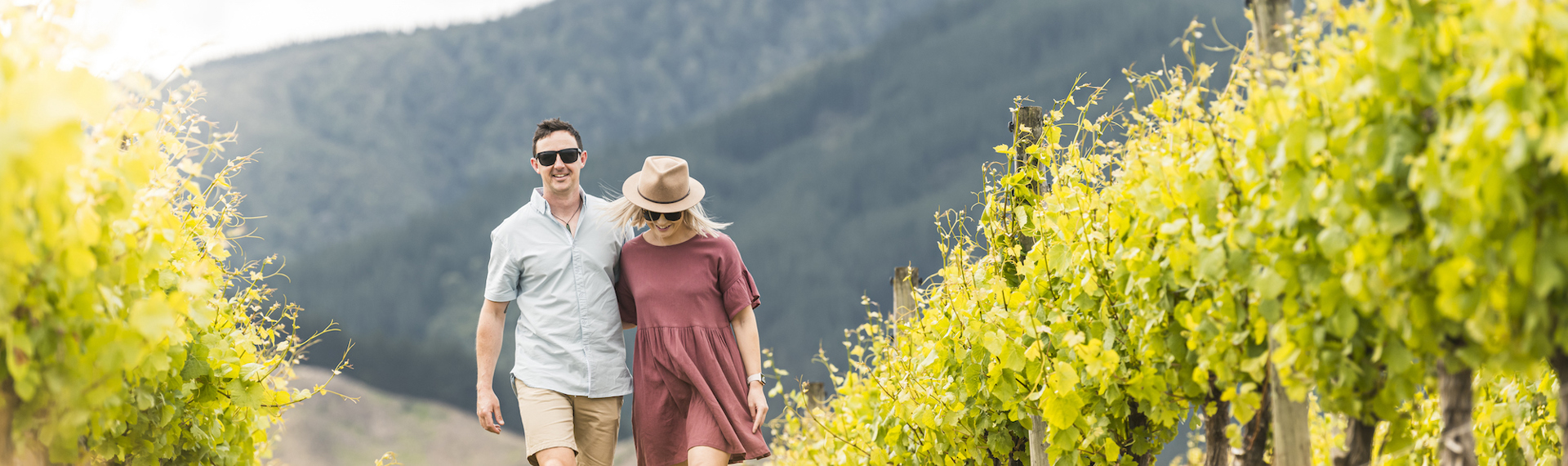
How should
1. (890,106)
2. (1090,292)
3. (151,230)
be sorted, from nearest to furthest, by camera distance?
1. (151,230)
2. (1090,292)
3. (890,106)

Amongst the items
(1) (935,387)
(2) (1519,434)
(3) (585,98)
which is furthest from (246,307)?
(3) (585,98)

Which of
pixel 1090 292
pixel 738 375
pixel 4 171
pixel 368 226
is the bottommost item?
pixel 4 171

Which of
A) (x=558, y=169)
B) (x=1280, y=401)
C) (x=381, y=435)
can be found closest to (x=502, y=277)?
(x=558, y=169)

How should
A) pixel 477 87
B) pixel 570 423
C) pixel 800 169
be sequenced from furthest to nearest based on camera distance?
1. pixel 477 87
2. pixel 800 169
3. pixel 570 423

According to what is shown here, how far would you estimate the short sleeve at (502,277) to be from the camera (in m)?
3.85

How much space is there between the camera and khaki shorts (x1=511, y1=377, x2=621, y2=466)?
371 centimetres

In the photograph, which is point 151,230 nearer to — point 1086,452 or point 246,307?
point 246,307

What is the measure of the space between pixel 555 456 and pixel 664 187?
0.97 metres

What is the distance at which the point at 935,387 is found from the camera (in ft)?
Result: 13.9

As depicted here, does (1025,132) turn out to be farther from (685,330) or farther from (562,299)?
(562,299)

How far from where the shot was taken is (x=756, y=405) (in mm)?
3883

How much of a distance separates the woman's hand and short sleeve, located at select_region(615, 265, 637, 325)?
502mm

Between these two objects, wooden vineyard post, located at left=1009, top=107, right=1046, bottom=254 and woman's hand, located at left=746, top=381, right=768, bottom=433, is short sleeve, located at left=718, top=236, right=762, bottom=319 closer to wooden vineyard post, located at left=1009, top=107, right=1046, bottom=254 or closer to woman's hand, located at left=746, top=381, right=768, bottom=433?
woman's hand, located at left=746, top=381, right=768, bottom=433

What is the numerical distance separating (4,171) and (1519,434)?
4.43m
